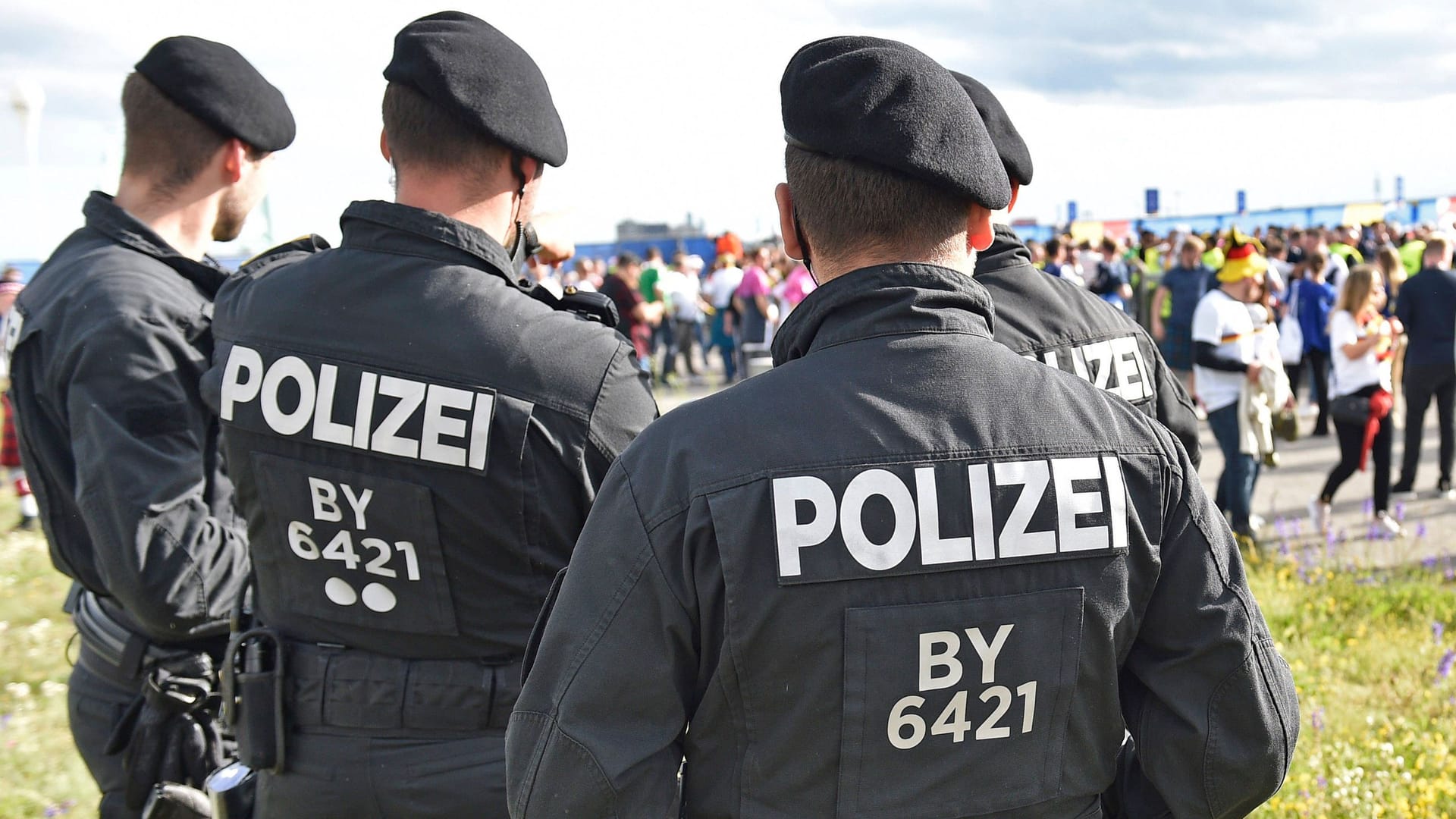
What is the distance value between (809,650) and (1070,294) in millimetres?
1774

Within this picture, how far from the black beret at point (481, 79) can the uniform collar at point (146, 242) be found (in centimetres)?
95

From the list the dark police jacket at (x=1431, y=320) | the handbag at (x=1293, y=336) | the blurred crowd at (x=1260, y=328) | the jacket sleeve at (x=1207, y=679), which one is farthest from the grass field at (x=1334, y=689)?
the handbag at (x=1293, y=336)

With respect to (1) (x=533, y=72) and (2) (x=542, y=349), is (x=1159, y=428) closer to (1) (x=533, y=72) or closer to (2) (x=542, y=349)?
(2) (x=542, y=349)

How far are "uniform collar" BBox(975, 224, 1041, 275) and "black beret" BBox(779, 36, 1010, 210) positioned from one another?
1.23m

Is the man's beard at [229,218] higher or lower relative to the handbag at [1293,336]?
higher

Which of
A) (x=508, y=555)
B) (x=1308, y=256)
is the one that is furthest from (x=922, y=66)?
(x=1308, y=256)

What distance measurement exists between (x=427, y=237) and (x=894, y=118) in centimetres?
100

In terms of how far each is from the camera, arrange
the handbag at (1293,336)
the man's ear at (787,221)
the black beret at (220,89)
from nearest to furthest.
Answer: the man's ear at (787,221)
the black beret at (220,89)
the handbag at (1293,336)

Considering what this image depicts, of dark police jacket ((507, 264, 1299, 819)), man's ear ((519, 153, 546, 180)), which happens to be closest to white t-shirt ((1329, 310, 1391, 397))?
man's ear ((519, 153, 546, 180))

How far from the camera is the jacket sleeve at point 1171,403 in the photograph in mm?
2957

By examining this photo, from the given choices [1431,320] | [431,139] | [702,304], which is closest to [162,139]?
[431,139]

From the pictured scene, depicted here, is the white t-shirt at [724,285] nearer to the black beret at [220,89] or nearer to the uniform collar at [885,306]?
the black beret at [220,89]

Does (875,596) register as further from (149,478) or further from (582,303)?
(149,478)

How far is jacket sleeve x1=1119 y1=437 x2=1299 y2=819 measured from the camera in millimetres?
1524
